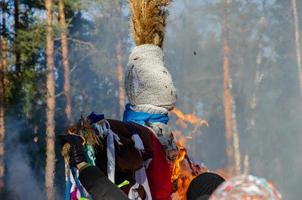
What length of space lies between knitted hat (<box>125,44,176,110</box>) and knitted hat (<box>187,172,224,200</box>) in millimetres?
465

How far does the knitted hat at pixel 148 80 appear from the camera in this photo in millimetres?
2600

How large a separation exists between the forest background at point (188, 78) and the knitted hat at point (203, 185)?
15.7 metres

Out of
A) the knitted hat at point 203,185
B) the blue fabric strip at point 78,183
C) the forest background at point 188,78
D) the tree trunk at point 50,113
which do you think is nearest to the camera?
the blue fabric strip at point 78,183

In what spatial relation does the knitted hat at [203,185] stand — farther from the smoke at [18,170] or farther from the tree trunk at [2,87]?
the smoke at [18,170]

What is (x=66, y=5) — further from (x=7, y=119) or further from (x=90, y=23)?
(x=90, y=23)

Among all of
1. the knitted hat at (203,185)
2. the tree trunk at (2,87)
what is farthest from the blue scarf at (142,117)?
the tree trunk at (2,87)

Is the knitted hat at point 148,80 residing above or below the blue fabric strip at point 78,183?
above

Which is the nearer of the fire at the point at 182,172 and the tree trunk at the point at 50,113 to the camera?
the fire at the point at 182,172

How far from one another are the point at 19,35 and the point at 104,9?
33.2 feet

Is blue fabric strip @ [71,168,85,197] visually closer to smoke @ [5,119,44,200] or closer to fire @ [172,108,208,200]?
fire @ [172,108,208,200]

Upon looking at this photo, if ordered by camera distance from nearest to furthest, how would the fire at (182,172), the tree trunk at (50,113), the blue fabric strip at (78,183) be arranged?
the blue fabric strip at (78,183), the fire at (182,172), the tree trunk at (50,113)

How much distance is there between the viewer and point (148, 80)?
8.56ft

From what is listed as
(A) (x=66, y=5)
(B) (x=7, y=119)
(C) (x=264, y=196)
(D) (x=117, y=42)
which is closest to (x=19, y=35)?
(A) (x=66, y=5)

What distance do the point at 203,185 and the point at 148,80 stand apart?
0.60 metres
